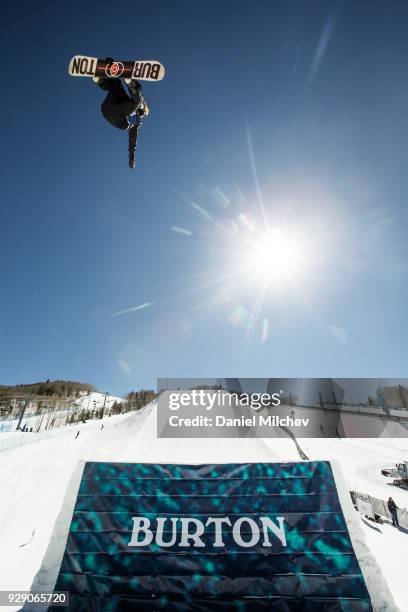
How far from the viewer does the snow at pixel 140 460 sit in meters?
5.27

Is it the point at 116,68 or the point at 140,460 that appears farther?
the point at 140,460

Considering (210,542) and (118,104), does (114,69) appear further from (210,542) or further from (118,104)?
(210,542)

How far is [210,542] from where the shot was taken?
4.95 meters

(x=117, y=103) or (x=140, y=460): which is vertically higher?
(x=140, y=460)

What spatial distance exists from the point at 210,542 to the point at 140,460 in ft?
58.6

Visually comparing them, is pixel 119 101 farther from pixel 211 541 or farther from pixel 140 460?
pixel 140 460

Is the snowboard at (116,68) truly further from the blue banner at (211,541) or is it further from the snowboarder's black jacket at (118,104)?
the blue banner at (211,541)

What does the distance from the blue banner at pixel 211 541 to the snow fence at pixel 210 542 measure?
0.05 ft

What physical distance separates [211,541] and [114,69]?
8885 mm

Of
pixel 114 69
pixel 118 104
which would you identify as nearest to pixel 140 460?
pixel 118 104

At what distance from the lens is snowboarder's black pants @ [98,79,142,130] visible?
493 centimetres

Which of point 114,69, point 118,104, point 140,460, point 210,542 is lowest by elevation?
point 210,542

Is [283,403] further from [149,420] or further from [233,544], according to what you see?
[233,544]

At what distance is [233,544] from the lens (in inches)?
194
